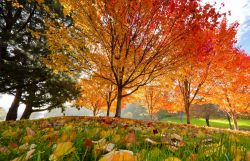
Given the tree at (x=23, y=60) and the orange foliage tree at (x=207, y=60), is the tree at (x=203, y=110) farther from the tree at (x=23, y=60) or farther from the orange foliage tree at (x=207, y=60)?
the tree at (x=23, y=60)

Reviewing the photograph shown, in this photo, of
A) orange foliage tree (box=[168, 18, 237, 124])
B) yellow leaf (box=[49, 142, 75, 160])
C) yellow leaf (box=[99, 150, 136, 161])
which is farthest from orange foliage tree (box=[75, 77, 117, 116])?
yellow leaf (box=[99, 150, 136, 161])

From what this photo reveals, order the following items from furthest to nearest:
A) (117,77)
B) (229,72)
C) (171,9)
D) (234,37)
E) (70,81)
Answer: (229,72) < (234,37) < (70,81) < (117,77) < (171,9)

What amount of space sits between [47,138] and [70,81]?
945cm

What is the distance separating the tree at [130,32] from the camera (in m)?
6.36

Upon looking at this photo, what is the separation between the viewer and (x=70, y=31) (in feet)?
25.9

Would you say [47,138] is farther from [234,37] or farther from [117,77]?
[234,37]

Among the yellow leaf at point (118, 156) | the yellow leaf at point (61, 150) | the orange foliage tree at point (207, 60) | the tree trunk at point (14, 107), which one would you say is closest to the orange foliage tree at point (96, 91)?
the tree trunk at point (14, 107)

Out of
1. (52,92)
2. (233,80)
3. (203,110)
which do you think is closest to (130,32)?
(52,92)

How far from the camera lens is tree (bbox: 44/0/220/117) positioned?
6.36m

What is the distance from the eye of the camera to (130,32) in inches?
275

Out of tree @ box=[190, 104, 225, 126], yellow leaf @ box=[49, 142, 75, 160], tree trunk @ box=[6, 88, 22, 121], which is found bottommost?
yellow leaf @ box=[49, 142, 75, 160]

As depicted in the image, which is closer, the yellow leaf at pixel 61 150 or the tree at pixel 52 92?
the yellow leaf at pixel 61 150

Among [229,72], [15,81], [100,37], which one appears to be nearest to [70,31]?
[100,37]

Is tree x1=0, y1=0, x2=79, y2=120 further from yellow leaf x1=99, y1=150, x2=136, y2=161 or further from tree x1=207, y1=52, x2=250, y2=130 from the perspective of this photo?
tree x1=207, y1=52, x2=250, y2=130
